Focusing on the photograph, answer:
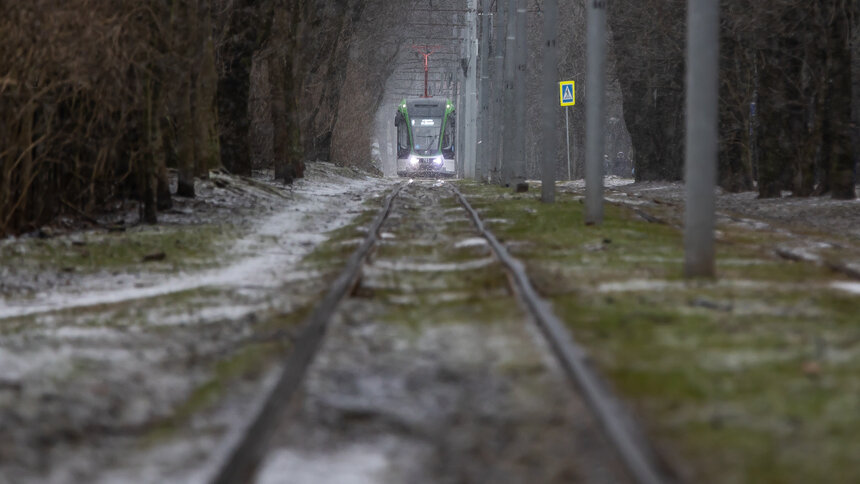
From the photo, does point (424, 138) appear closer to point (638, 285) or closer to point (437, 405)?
point (638, 285)

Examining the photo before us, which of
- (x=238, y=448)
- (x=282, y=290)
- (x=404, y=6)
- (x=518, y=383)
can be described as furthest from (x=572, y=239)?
(x=404, y=6)

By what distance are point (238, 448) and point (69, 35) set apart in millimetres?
9233

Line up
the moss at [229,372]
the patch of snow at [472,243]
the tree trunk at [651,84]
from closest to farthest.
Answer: the moss at [229,372] < the patch of snow at [472,243] < the tree trunk at [651,84]

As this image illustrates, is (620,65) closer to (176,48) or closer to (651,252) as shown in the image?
(176,48)

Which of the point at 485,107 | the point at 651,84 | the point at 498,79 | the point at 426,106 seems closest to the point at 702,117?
the point at 651,84

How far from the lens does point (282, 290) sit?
9148 mm

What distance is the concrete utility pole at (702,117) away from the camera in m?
9.28

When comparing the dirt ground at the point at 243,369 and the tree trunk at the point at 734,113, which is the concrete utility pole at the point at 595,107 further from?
the tree trunk at the point at 734,113

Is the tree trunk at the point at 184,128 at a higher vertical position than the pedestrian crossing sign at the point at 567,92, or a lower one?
lower

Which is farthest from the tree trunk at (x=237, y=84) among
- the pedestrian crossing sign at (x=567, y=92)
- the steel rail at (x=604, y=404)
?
the steel rail at (x=604, y=404)

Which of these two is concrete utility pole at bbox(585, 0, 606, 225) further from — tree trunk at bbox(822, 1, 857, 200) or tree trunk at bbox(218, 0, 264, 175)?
tree trunk at bbox(218, 0, 264, 175)

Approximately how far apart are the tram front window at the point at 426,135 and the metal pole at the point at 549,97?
117 feet

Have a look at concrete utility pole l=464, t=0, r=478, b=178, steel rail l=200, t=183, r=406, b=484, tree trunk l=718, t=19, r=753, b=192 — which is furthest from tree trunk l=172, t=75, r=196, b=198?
concrete utility pole l=464, t=0, r=478, b=178

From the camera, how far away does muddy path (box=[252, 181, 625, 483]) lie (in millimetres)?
4152
